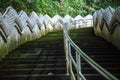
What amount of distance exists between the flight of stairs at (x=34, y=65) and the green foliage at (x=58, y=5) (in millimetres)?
11858

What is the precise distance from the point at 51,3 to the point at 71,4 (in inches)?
245

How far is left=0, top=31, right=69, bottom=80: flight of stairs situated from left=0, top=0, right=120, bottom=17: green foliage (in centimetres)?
1186

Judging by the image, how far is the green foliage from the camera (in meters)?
23.7

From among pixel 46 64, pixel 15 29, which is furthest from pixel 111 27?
pixel 46 64

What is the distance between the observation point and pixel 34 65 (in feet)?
30.3

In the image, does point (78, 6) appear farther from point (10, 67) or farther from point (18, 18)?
point (10, 67)

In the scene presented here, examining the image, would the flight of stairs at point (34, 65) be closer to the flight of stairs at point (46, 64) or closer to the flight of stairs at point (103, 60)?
the flight of stairs at point (46, 64)

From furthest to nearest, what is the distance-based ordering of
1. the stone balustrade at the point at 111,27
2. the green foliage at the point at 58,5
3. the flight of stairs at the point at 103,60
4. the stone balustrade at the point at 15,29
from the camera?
the green foliage at the point at 58,5, the stone balustrade at the point at 111,27, the stone balustrade at the point at 15,29, the flight of stairs at the point at 103,60

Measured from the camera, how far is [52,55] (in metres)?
10.8

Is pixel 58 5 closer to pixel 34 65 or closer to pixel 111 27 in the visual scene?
pixel 111 27

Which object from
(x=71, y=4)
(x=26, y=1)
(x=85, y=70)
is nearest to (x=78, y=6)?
(x=71, y=4)

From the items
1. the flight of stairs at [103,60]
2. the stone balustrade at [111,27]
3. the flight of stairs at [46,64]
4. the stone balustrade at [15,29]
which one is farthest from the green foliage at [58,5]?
the flight of stairs at [103,60]

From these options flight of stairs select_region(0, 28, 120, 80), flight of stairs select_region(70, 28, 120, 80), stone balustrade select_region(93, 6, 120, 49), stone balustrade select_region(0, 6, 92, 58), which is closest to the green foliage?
stone balustrade select_region(0, 6, 92, 58)

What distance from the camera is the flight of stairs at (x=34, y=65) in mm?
8094
